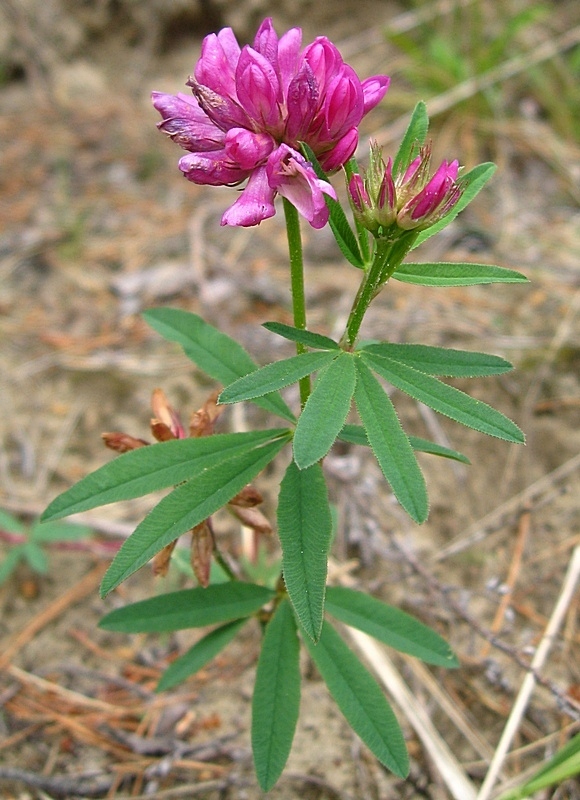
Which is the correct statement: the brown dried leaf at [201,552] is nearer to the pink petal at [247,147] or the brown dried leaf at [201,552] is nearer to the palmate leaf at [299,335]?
the palmate leaf at [299,335]

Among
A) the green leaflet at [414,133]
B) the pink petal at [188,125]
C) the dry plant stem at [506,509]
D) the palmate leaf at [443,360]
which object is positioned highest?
the green leaflet at [414,133]

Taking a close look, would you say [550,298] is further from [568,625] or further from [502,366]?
[502,366]

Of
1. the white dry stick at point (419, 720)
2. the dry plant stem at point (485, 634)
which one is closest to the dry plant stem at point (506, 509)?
the dry plant stem at point (485, 634)

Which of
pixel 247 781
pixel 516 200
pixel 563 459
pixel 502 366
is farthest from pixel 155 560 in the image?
pixel 516 200

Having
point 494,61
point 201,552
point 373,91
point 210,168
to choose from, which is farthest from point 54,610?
point 494,61

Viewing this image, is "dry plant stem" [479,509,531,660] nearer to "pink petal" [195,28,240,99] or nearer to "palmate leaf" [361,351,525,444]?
"palmate leaf" [361,351,525,444]

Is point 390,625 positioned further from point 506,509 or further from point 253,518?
point 506,509
